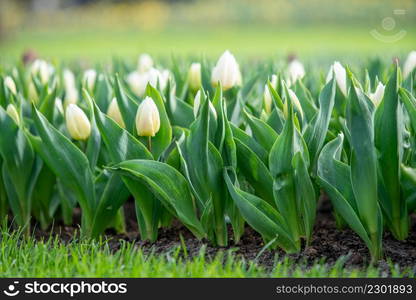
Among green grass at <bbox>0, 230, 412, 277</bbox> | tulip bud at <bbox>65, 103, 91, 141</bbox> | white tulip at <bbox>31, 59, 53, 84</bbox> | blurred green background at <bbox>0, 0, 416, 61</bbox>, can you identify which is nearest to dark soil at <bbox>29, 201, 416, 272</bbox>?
green grass at <bbox>0, 230, 412, 277</bbox>

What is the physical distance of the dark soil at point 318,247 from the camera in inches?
98.7

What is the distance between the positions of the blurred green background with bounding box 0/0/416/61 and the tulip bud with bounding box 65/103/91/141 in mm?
13115

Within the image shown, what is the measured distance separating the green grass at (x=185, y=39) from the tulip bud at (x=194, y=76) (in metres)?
13.0

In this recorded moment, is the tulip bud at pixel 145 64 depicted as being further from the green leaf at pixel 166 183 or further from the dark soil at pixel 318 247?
the green leaf at pixel 166 183

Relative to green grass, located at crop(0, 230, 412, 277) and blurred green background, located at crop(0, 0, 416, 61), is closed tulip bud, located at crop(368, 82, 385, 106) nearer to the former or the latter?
green grass, located at crop(0, 230, 412, 277)

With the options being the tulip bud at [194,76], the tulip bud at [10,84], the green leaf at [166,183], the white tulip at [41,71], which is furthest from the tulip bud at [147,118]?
the white tulip at [41,71]

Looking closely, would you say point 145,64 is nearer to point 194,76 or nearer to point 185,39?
point 194,76

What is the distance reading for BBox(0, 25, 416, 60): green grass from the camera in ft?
56.1

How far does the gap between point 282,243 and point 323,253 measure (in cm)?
17

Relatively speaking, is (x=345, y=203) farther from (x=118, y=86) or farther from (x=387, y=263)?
(x=118, y=86)

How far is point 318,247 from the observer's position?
2621mm

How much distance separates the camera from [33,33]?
23.5 metres

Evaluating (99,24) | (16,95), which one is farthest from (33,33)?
(16,95)

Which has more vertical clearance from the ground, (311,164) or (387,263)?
(311,164)
